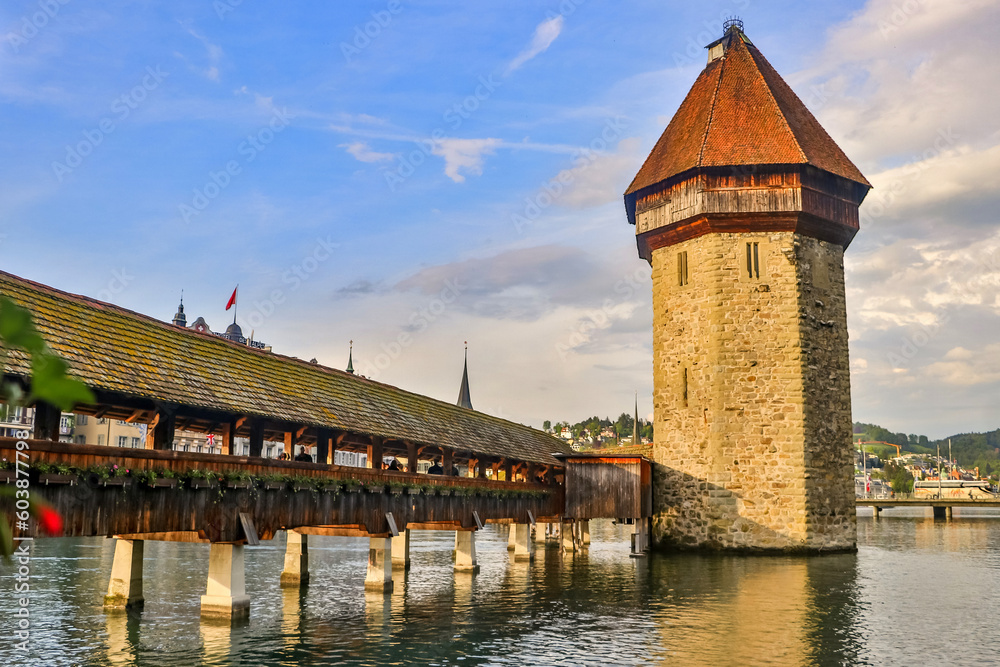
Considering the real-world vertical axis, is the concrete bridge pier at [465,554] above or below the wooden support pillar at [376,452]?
below

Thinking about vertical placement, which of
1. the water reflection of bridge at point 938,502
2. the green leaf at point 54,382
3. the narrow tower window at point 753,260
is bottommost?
the water reflection of bridge at point 938,502

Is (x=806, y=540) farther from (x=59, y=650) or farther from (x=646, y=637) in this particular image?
(x=59, y=650)

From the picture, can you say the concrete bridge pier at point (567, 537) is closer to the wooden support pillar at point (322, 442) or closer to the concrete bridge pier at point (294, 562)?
the concrete bridge pier at point (294, 562)

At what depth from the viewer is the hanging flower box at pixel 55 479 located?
11492mm

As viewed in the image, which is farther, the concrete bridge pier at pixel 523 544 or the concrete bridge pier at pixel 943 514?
the concrete bridge pier at pixel 943 514

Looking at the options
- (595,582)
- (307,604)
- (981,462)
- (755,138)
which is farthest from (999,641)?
(981,462)

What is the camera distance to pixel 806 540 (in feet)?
94.3

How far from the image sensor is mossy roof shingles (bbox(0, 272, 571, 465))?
1398 cm

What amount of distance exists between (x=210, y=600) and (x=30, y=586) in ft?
29.7

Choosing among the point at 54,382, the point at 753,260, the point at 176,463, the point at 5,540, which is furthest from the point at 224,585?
the point at 753,260

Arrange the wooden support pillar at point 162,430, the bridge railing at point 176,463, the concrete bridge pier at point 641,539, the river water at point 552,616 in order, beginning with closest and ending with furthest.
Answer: the bridge railing at point 176,463, the river water at point 552,616, the wooden support pillar at point 162,430, the concrete bridge pier at point 641,539

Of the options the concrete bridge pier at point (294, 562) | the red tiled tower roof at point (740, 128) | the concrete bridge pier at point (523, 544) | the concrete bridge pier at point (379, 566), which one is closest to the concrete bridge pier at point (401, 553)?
the concrete bridge pier at point (294, 562)

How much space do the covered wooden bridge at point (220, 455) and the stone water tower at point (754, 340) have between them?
338 inches

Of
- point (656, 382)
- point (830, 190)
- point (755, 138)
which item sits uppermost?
point (755, 138)
